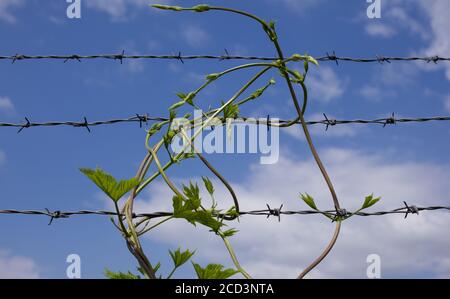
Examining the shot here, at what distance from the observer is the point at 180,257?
131 cm

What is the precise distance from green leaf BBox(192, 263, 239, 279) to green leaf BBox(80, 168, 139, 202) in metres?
0.26

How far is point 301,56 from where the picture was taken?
1396 mm

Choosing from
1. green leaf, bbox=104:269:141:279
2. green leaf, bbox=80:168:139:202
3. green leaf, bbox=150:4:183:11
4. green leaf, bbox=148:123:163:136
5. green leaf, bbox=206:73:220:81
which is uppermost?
green leaf, bbox=150:4:183:11

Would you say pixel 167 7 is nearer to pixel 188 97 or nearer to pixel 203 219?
pixel 188 97

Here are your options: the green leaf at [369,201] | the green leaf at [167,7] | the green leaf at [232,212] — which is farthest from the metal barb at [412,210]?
the green leaf at [167,7]

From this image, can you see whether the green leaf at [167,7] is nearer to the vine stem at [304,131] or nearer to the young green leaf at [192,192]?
the vine stem at [304,131]

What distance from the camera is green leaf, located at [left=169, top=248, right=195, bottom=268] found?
1.30m

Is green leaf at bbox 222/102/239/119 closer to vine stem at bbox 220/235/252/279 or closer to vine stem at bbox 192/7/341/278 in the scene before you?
vine stem at bbox 192/7/341/278

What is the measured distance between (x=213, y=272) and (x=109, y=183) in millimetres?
334

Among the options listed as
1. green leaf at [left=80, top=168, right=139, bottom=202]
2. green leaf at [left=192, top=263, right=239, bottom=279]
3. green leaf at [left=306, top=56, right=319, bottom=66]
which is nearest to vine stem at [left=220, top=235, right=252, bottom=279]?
green leaf at [left=192, top=263, right=239, bottom=279]

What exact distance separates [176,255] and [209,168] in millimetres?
229

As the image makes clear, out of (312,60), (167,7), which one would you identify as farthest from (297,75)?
(167,7)
